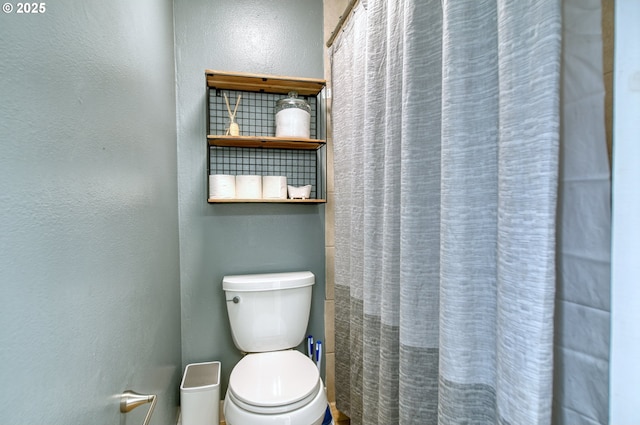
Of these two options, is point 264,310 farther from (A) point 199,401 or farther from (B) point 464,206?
(B) point 464,206

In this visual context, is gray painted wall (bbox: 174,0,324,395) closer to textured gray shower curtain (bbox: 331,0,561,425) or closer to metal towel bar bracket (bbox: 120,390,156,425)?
textured gray shower curtain (bbox: 331,0,561,425)

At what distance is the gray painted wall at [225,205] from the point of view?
5.08 ft

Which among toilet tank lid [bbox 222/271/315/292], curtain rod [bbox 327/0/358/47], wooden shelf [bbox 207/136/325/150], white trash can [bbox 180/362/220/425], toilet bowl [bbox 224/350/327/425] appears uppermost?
curtain rod [bbox 327/0/358/47]

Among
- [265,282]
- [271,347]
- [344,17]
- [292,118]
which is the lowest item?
[271,347]

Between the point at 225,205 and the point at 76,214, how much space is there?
1.06m

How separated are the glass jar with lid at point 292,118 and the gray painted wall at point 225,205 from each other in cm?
27

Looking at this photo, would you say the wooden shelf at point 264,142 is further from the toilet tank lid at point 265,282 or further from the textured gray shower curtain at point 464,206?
the toilet tank lid at point 265,282

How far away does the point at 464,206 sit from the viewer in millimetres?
635

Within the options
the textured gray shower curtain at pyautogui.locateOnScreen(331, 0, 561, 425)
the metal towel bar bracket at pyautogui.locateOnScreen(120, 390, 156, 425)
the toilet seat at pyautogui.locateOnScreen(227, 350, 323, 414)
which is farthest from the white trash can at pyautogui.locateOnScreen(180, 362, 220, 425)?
the textured gray shower curtain at pyautogui.locateOnScreen(331, 0, 561, 425)

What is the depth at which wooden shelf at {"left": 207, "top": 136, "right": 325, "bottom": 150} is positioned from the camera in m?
1.43

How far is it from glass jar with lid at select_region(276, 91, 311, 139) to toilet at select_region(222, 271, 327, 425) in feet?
2.44

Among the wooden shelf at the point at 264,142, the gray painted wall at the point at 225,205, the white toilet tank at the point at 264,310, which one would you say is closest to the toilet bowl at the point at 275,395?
the white toilet tank at the point at 264,310

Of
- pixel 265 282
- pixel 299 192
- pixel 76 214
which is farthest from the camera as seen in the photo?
pixel 299 192

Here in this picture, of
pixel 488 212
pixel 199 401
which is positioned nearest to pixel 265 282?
pixel 199 401
